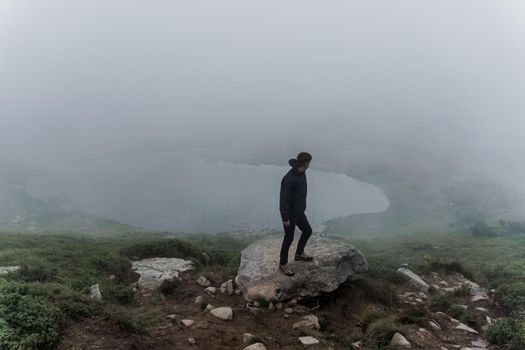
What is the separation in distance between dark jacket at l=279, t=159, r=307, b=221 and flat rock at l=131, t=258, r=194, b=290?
18.5 ft

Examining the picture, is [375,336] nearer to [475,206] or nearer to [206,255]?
[206,255]

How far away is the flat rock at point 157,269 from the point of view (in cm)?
→ 1591

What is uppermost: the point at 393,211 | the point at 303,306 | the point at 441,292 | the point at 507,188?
the point at 303,306

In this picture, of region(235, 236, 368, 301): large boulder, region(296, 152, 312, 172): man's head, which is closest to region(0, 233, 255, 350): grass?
region(235, 236, 368, 301): large boulder

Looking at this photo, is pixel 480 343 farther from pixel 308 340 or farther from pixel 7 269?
pixel 7 269

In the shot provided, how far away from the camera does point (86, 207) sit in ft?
484

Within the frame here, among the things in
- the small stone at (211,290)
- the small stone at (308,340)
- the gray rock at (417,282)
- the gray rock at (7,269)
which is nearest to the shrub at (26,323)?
the gray rock at (7,269)

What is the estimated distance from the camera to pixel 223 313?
12797 mm

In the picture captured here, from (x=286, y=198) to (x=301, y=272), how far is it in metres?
2.91

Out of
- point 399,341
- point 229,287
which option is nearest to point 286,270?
point 229,287

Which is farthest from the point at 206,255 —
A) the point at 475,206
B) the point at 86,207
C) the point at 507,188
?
the point at 507,188

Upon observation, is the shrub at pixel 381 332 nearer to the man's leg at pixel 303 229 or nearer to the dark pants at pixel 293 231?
the dark pants at pixel 293 231

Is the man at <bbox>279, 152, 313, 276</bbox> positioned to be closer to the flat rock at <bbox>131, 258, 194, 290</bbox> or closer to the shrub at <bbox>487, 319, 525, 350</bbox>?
the flat rock at <bbox>131, 258, 194, 290</bbox>

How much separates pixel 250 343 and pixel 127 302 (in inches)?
211
